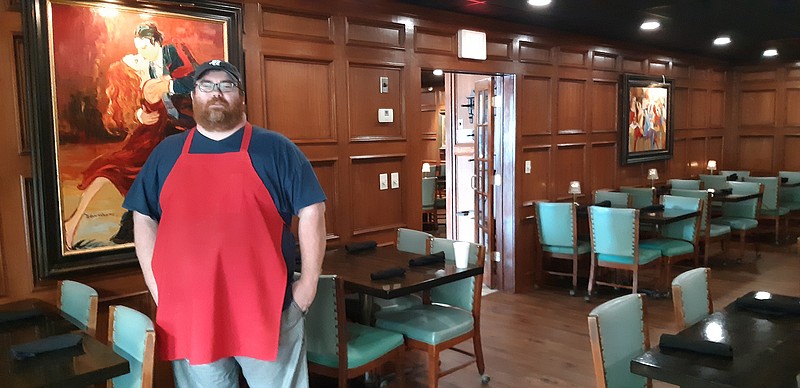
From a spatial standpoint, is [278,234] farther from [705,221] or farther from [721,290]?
[705,221]

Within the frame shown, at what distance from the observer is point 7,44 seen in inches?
105

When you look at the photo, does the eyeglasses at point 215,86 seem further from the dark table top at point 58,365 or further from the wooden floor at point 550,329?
the wooden floor at point 550,329

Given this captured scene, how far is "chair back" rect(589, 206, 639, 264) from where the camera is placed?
4902 millimetres

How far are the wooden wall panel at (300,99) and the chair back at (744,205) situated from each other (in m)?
5.25

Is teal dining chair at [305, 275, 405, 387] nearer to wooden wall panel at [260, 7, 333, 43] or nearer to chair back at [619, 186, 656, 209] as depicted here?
wooden wall panel at [260, 7, 333, 43]

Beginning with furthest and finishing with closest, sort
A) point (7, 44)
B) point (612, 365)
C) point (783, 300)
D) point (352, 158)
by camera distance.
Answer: point (352, 158) → point (7, 44) → point (783, 300) → point (612, 365)

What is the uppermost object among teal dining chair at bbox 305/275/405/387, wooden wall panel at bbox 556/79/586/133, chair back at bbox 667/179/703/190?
wooden wall panel at bbox 556/79/586/133

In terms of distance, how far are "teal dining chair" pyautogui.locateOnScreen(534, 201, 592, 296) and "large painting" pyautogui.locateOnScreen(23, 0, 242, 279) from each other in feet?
11.0

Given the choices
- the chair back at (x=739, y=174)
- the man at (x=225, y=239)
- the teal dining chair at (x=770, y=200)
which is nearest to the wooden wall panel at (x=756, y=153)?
the chair back at (x=739, y=174)

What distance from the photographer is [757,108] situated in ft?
28.5

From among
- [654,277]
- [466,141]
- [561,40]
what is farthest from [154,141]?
[654,277]

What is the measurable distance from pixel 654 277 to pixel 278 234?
5.05m

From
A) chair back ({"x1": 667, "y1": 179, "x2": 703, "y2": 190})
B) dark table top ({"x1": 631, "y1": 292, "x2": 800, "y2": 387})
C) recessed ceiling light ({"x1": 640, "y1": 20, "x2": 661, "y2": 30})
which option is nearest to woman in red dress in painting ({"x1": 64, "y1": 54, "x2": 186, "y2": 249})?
dark table top ({"x1": 631, "y1": 292, "x2": 800, "y2": 387})

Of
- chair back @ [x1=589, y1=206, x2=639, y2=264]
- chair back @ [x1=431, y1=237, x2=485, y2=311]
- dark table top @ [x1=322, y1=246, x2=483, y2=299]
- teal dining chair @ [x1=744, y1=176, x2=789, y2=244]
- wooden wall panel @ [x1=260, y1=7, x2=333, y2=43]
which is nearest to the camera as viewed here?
dark table top @ [x1=322, y1=246, x2=483, y2=299]
